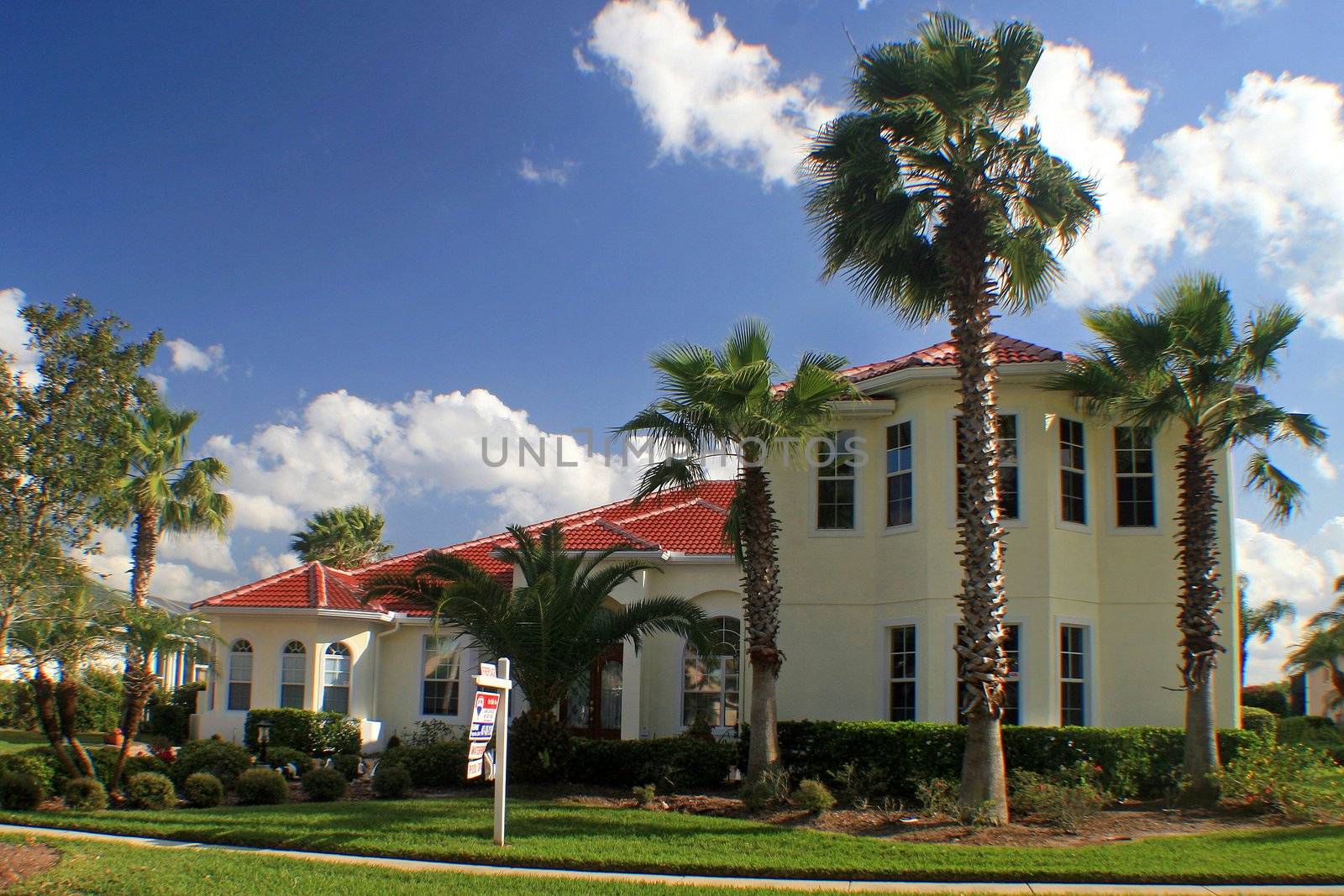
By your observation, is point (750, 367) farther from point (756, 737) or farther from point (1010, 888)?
point (1010, 888)

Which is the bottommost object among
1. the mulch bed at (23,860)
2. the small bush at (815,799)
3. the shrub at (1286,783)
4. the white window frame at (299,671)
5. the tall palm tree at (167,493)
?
the mulch bed at (23,860)

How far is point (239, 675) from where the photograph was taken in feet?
82.0

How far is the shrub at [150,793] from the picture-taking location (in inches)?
616

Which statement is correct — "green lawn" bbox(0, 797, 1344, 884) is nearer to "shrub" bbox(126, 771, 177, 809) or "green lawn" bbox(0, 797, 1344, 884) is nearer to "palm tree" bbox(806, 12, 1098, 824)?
"shrub" bbox(126, 771, 177, 809)

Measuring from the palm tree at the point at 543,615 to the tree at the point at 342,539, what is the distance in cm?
2254

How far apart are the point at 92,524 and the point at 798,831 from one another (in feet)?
34.4

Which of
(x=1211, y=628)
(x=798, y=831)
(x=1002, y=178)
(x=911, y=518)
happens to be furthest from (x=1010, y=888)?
(x=1002, y=178)

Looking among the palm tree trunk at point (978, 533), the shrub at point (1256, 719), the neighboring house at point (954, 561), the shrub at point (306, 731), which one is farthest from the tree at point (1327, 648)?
the shrub at point (306, 731)

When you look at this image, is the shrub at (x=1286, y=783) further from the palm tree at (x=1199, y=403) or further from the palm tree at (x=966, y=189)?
the palm tree at (x=966, y=189)

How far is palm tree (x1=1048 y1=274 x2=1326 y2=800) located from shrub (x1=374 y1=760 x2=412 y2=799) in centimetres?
1185

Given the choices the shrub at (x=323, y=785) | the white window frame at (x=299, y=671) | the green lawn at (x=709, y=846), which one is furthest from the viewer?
the white window frame at (x=299, y=671)

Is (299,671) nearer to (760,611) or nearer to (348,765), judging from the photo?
(348,765)

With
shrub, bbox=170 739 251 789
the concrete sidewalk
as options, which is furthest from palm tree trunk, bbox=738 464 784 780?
shrub, bbox=170 739 251 789

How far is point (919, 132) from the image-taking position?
14867 millimetres
